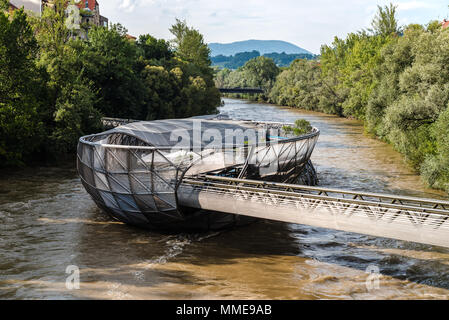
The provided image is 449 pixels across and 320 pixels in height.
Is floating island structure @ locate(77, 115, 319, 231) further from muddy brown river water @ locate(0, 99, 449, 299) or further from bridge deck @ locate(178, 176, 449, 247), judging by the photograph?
muddy brown river water @ locate(0, 99, 449, 299)

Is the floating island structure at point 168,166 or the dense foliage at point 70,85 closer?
the floating island structure at point 168,166

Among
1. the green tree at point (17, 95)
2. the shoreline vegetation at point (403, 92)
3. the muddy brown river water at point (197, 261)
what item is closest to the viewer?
the muddy brown river water at point (197, 261)

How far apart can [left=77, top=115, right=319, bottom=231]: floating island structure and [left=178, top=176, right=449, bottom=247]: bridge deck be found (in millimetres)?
915

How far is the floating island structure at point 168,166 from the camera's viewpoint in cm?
1656

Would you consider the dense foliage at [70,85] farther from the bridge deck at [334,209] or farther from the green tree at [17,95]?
the bridge deck at [334,209]

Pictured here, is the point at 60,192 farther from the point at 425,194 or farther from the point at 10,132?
the point at 425,194

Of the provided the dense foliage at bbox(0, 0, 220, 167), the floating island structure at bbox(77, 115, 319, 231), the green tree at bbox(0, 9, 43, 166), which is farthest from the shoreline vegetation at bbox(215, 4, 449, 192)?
the green tree at bbox(0, 9, 43, 166)

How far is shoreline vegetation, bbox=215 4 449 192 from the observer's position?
27.0 m

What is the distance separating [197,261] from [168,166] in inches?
144

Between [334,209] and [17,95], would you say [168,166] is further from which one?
[17,95]

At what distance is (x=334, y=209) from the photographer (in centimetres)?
1345

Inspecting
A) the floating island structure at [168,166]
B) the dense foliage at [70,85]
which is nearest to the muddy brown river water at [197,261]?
the floating island structure at [168,166]

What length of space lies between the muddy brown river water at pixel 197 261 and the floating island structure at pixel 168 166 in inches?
41.1
